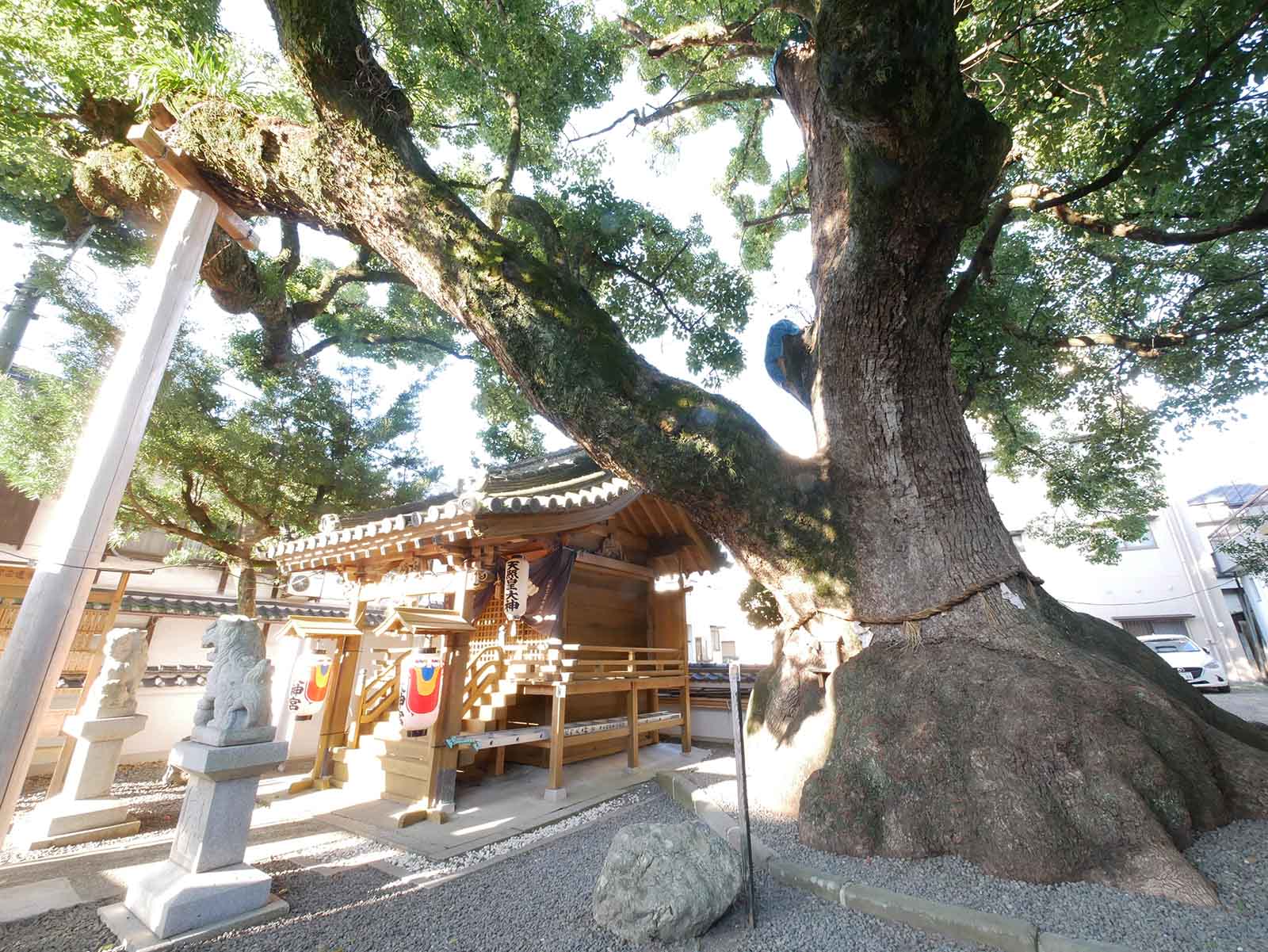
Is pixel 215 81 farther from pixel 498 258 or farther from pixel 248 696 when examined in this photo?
pixel 248 696

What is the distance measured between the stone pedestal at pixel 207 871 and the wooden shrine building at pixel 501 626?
1767 millimetres

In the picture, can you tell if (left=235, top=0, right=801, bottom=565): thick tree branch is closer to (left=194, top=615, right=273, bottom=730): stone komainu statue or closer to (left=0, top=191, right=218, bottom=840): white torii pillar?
(left=0, top=191, right=218, bottom=840): white torii pillar

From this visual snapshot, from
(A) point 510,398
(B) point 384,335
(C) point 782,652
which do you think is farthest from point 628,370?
(B) point 384,335

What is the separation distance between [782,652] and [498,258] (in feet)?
14.0

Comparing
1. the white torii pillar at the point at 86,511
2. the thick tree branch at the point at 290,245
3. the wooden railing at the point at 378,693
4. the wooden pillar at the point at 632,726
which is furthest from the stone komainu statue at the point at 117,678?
the thick tree branch at the point at 290,245

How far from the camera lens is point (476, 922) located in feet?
10.4

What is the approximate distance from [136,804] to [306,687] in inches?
92.6

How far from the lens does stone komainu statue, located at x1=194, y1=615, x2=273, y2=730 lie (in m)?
3.39

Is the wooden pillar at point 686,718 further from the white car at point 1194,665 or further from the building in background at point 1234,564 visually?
the building in background at point 1234,564

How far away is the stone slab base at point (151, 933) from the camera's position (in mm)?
2828

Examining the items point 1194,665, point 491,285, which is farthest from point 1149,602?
point 491,285

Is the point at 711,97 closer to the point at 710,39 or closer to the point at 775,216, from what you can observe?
the point at 710,39

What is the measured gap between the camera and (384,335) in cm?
1170

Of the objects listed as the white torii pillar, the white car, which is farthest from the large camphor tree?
the white car
